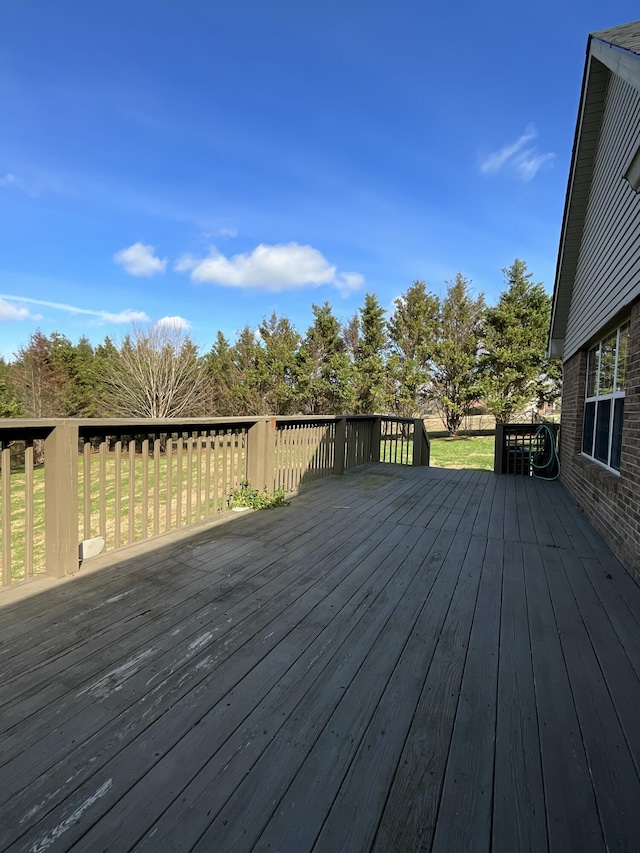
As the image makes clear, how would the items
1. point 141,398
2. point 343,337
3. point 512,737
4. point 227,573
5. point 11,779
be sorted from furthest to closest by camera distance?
point 343,337 < point 141,398 < point 227,573 < point 512,737 < point 11,779

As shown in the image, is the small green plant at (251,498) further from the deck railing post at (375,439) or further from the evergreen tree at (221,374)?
the evergreen tree at (221,374)

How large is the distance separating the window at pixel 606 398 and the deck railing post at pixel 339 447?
3.40 meters

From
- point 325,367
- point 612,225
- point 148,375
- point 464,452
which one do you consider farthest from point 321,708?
point 325,367

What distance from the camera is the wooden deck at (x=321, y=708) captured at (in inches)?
39.6

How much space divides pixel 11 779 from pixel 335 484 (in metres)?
4.72

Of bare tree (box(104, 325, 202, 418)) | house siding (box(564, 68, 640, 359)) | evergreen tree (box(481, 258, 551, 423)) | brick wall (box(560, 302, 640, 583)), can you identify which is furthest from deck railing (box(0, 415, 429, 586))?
evergreen tree (box(481, 258, 551, 423))

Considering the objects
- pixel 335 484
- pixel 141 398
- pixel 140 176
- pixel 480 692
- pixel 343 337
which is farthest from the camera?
pixel 343 337

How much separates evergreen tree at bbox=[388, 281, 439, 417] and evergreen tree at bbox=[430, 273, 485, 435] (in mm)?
394

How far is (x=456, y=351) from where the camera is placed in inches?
646

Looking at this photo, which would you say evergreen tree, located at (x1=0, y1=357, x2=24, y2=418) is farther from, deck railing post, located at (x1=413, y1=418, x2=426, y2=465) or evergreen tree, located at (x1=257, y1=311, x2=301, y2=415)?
deck railing post, located at (x1=413, y1=418, x2=426, y2=465)

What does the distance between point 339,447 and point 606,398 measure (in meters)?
3.62

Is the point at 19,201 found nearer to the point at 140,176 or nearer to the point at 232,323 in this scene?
the point at 140,176

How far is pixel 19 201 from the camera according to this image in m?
11.5

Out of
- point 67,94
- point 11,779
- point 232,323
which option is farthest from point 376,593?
point 232,323
